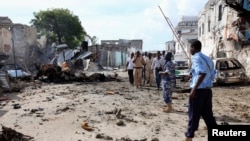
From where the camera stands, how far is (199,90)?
18.3 ft

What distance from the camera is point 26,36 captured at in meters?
32.4

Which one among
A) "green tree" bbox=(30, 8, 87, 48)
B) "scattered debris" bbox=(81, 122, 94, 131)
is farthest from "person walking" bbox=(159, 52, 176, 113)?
"green tree" bbox=(30, 8, 87, 48)

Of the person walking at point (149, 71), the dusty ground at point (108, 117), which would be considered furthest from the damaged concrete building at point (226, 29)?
the dusty ground at point (108, 117)

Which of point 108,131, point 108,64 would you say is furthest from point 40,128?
point 108,64

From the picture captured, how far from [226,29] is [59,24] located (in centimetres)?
3665

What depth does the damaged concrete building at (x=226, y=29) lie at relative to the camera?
794 inches

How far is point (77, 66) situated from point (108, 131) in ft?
83.9

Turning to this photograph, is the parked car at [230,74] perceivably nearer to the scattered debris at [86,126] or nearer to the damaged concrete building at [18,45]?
the scattered debris at [86,126]

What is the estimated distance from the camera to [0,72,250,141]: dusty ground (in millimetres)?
6695

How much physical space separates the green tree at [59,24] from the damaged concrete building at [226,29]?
26031 millimetres

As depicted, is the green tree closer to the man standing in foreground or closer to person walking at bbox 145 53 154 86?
person walking at bbox 145 53 154 86

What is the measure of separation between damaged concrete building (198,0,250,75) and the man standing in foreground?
13529mm

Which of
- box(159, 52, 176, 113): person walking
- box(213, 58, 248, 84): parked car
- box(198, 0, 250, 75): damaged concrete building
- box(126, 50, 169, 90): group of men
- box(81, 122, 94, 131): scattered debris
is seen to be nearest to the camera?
box(81, 122, 94, 131): scattered debris

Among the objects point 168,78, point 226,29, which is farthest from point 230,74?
point 226,29
